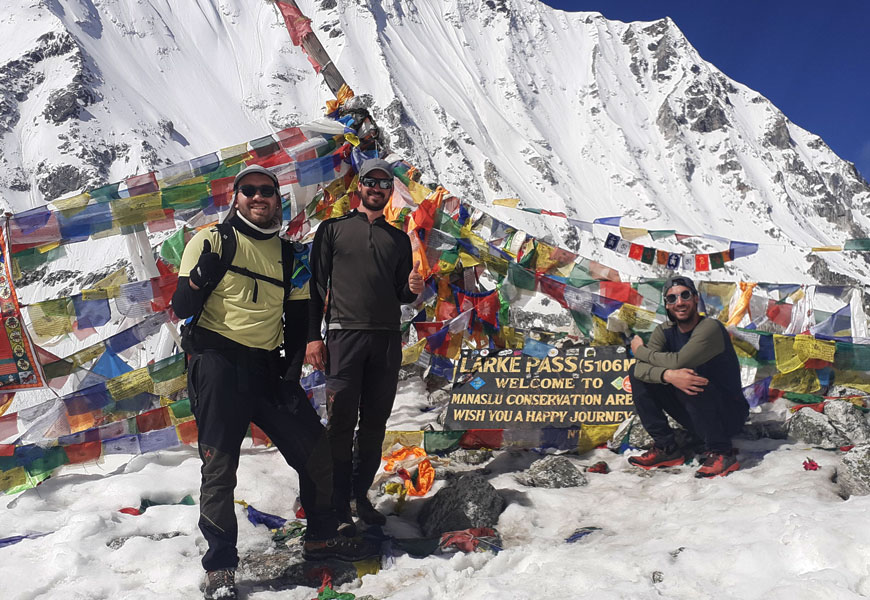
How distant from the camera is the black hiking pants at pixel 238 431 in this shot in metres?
3.22

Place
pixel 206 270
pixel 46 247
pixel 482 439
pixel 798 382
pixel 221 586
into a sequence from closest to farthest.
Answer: pixel 221 586, pixel 206 270, pixel 46 247, pixel 482 439, pixel 798 382

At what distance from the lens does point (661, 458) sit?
496cm

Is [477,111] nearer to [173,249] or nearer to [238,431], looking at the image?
[173,249]

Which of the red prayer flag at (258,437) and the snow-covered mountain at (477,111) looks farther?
the snow-covered mountain at (477,111)

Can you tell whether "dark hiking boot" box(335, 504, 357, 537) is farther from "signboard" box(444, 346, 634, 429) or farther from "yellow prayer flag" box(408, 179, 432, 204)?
"yellow prayer flag" box(408, 179, 432, 204)

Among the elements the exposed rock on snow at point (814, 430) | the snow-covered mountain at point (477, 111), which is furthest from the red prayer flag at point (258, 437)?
the snow-covered mountain at point (477, 111)

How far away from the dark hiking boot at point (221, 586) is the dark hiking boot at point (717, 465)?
10.9ft

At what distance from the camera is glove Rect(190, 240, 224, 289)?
3.21 metres

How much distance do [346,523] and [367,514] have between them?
274 mm

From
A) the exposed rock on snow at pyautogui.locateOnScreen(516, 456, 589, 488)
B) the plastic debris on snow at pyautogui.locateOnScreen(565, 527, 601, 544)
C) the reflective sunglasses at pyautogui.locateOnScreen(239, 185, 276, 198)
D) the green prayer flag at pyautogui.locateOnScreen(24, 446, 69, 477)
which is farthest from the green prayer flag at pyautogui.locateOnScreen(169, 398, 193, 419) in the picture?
the plastic debris on snow at pyautogui.locateOnScreen(565, 527, 601, 544)

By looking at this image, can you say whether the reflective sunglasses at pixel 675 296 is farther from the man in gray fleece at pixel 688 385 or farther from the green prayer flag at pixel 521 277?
the green prayer flag at pixel 521 277

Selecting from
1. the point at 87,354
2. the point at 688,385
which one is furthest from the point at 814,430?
the point at 87,354

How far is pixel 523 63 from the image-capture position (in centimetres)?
14425

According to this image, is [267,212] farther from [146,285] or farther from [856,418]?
[856,418]
